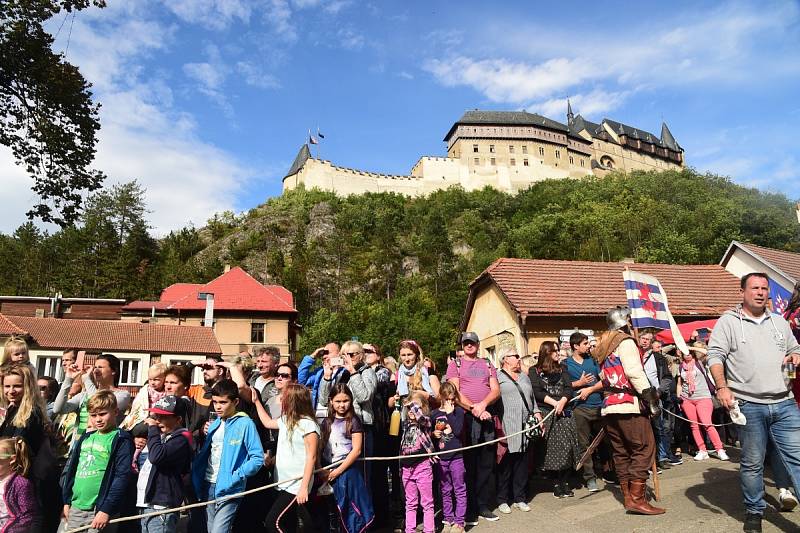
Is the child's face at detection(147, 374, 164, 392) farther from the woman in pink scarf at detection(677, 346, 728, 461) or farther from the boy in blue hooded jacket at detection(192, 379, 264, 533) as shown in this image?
the woman in pink scarf at detection(677, 346, 728, 461)

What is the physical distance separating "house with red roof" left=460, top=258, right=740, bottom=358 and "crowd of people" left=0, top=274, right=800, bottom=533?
952 cm

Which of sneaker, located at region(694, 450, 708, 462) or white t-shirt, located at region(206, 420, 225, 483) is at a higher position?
white t-shirt, located at region(206, 420, 225, 483)

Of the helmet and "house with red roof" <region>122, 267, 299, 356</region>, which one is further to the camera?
"house with red roof" <region>122, 267, 299, 356</region>

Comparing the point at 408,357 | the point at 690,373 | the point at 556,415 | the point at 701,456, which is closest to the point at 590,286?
the point at 690,373

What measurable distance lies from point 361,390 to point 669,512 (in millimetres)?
3436

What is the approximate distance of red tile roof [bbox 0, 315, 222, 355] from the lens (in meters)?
30.9

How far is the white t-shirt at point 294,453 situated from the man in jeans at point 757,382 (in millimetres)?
3669

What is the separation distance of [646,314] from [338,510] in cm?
563

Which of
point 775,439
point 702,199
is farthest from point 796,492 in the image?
point 702,199

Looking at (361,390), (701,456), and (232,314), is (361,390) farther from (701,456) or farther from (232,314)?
(232,314)

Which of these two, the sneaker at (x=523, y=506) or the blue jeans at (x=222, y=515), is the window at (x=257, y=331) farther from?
the blue jeans at (x=222, y=515)

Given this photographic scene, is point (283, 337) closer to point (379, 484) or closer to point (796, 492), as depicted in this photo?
point (379, 484)

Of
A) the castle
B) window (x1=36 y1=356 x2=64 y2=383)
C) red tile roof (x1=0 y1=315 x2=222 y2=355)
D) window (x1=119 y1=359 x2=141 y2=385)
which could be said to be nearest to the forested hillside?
the castle

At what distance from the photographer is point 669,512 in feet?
18.2
